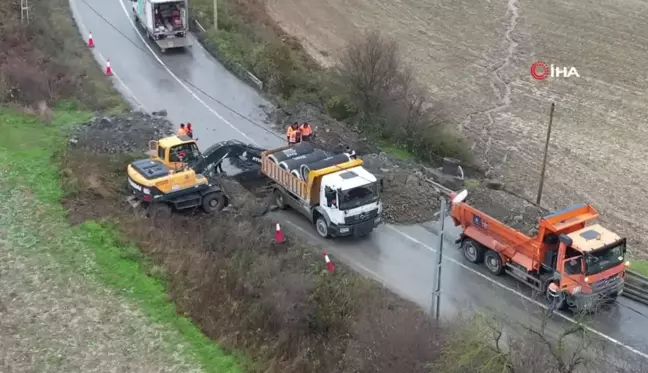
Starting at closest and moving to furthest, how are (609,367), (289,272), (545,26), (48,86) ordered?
(609,367)
(289,272)
(48,86)
(545,26)

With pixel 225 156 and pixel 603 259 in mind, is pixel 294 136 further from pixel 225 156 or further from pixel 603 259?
pixel 603 259

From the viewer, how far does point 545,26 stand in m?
53.5

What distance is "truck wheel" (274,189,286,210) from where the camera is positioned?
28.4 meters

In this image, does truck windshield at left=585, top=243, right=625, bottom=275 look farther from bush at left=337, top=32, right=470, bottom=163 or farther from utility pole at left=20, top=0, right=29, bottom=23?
utility pole at left=20, top=0, right=29, bottom=23

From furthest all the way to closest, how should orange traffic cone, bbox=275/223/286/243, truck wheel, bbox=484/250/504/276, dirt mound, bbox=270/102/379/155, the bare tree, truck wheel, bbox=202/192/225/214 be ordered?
the bare tree
dirt mound, bbox=270/102/379/155
truck wheel, bbox=202/192/225/214
orange traffic cone, bbox=275/223/286/243
truck wheel, bbox=484/250/504/276

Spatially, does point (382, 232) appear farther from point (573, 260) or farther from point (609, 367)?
point (609, 367)

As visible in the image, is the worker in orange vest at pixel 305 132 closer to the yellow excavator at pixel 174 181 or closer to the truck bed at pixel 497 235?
the yellow excavator at pixel 174 181

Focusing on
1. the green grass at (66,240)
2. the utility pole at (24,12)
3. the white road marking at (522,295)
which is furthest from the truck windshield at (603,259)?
the utility pole at (24,12)

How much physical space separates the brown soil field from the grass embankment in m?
2.56

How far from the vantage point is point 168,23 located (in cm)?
4281

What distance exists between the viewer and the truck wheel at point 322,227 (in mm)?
26625

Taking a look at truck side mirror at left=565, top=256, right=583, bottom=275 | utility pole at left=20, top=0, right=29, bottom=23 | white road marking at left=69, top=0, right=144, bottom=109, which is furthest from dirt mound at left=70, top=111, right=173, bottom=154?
truck side mirror at left=565, top=256, right=583, bottom=275

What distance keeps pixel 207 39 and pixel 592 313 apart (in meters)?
26.6

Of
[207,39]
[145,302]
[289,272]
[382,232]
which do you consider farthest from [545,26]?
[145,302]
